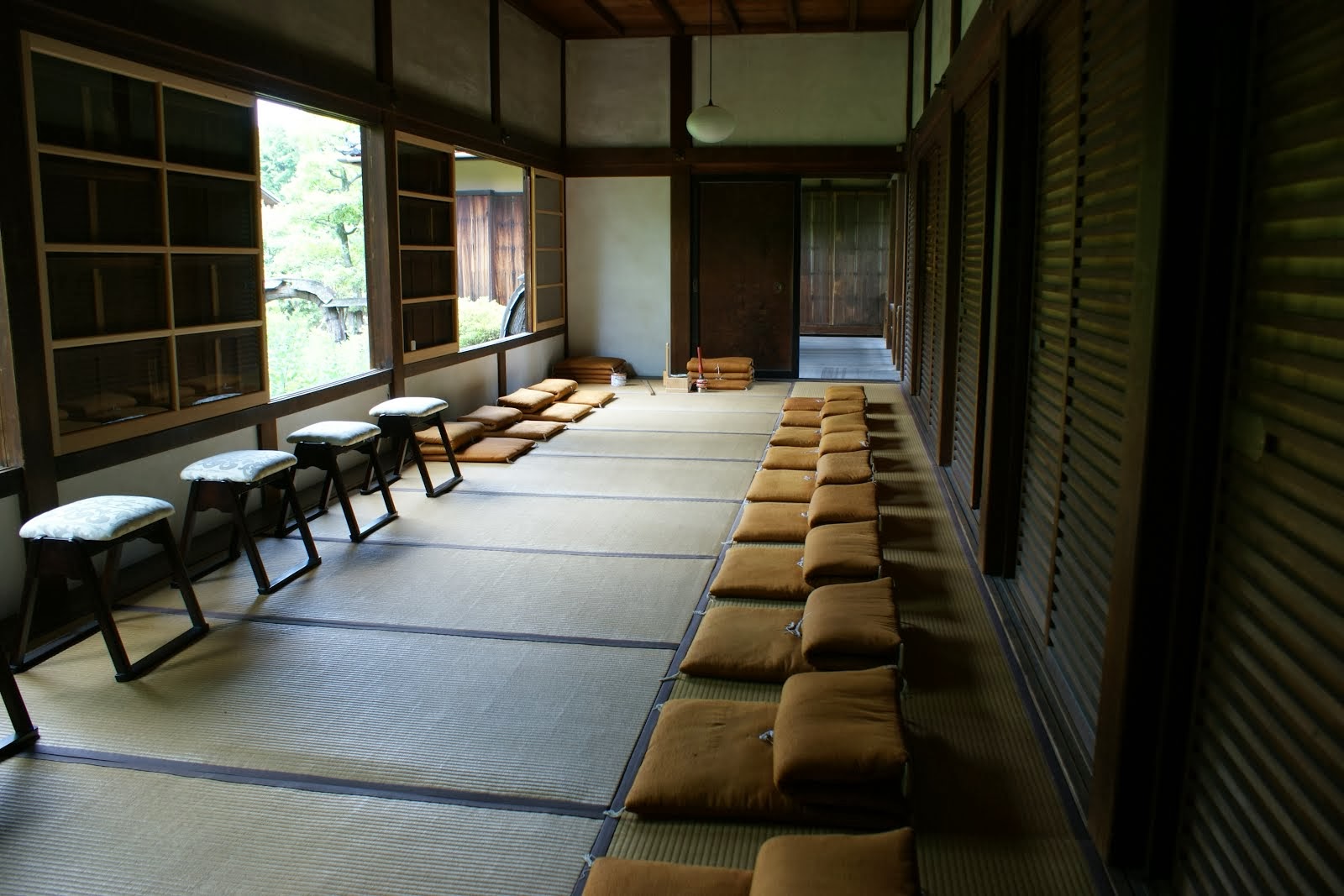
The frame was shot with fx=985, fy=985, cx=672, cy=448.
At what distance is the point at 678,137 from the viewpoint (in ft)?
31.2

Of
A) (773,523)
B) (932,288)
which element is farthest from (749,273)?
(773,523)

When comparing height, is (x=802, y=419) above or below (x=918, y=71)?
below

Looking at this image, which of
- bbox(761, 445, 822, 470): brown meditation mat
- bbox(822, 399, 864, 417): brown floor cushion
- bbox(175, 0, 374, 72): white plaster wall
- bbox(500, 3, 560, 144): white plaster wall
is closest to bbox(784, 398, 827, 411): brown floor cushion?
bbox(822, 399, 864, 417): brown floor cushion

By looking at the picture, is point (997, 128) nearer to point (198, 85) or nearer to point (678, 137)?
point (198, 85)

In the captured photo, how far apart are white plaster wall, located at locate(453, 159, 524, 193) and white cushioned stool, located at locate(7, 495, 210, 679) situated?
8138mm

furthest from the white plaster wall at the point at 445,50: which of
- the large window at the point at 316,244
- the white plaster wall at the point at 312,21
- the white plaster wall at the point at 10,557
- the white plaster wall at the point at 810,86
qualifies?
the white plaster wall at the point at 10,557

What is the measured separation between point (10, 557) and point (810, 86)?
7987 millimetres

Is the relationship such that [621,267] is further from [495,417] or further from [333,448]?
[333,448]

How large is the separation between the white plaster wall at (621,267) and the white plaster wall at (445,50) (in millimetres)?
2375

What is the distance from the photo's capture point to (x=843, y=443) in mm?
5156

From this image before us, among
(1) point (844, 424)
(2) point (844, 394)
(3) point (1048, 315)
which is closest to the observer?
(3) point (1048, 315)

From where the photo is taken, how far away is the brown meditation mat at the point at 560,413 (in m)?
7.28

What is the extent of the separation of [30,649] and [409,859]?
1828 millimetres

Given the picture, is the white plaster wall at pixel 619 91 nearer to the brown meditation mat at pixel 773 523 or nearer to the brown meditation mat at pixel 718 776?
the brown meditation mat at pixel 773 523
